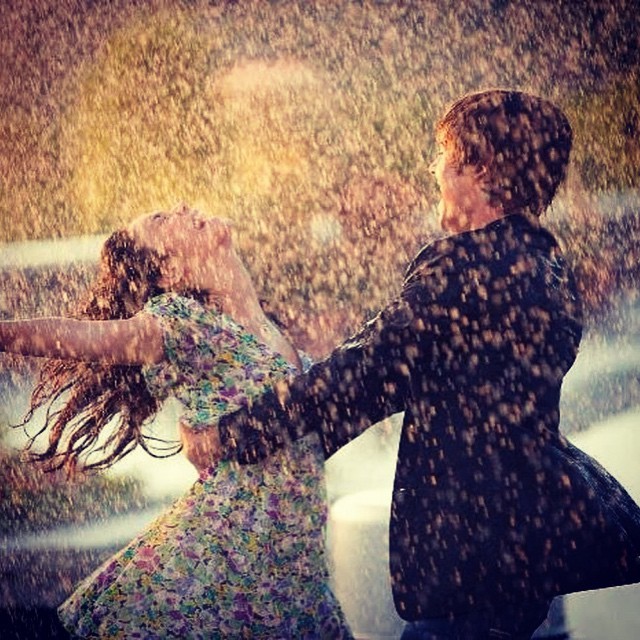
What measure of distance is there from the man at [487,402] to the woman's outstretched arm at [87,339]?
0.91 ft

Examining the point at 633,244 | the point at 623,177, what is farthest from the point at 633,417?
the point at 623,177

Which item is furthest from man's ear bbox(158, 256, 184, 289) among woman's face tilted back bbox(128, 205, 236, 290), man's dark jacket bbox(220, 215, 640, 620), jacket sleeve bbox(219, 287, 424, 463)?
man's dark jacket bbox(220, 215, 640, 620)

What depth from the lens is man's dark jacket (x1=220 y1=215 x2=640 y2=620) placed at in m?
1.52

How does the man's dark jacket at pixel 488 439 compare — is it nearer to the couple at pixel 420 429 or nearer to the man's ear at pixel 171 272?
the couple at pixel 420 429

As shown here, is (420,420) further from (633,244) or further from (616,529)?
(633,244)

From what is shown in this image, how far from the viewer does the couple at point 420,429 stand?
1.53m

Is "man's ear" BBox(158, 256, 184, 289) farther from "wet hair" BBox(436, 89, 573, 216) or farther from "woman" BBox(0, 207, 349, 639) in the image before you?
"wet hair" BBox(436, 89, 573, 216)

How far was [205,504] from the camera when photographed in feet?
5.86

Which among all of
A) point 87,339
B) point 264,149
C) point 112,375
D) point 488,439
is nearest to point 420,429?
point 488,439

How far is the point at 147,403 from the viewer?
2037mm

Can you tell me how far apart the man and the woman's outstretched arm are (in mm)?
278

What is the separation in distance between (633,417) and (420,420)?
63.2 inches

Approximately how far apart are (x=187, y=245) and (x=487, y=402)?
0.74 metres

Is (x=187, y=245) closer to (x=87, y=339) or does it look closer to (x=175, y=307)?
(x=175, y=307)
